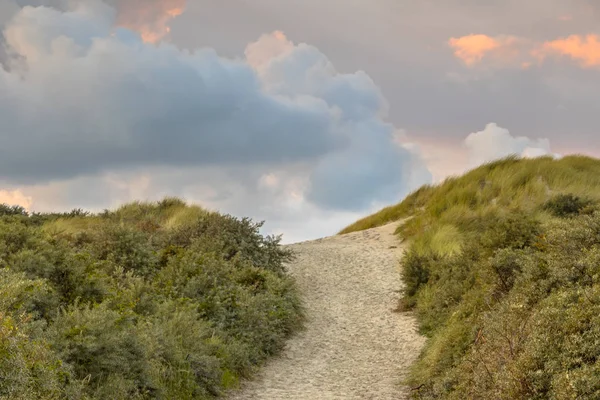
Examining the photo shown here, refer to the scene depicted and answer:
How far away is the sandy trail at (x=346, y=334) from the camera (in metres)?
10.8

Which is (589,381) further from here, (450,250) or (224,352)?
(450,250)

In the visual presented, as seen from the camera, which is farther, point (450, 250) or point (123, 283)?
point (450, 250)

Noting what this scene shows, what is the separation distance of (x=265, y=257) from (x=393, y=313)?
395 centimetres

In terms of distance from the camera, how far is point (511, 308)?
7.76 m

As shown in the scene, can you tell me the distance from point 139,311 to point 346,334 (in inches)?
212

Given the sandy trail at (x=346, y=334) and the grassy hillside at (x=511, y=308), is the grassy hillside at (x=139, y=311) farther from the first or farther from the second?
the grassy hillside at (x=511, y=308)

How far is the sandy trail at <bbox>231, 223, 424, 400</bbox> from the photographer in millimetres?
10773

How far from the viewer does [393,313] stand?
15.9m

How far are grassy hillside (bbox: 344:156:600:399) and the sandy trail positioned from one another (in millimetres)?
664

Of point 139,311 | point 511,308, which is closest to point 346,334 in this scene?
point 139,311

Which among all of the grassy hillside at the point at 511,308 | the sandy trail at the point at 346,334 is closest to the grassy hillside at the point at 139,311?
the sandy trail at the point at 346,334

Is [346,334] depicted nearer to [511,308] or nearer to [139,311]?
[139,311]

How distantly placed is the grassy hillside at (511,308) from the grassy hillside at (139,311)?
11.0 feet

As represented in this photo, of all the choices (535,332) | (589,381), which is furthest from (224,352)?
(589,381)
